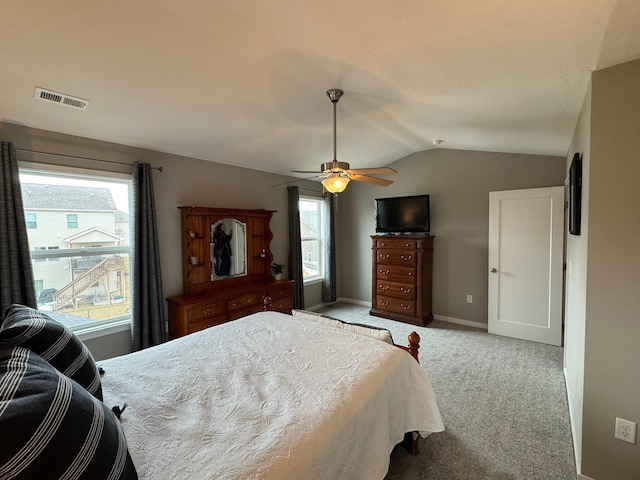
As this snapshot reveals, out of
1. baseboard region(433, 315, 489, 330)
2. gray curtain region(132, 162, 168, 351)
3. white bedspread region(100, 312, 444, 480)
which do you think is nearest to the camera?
white bedspread region(100, 312, 444, 480)

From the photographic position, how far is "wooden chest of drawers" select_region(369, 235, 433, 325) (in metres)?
4.57

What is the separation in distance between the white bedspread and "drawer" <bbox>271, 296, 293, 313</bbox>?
76.0 inches

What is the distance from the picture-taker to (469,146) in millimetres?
4168

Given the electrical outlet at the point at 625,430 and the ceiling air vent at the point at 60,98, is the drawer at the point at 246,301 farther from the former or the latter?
the electrical outlet at the point at 625,430

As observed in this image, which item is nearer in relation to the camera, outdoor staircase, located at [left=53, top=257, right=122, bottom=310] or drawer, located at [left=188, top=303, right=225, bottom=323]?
outdoor staircase, located at [left=53, top=257, right=122, bottom=310]

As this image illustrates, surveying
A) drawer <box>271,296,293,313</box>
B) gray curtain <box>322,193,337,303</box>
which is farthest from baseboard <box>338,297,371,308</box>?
drawer <box>271,296,293,313</box>

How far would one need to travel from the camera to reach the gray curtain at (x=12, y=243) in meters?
2.31

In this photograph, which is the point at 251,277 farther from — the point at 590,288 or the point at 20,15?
the point at 590,288

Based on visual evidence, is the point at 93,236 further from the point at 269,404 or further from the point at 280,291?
the point at 269,404

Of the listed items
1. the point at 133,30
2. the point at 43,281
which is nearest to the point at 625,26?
the point at 133,30

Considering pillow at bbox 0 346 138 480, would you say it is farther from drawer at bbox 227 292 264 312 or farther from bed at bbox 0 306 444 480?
drawer at bbox 227 292 264 312

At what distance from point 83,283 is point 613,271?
417cm

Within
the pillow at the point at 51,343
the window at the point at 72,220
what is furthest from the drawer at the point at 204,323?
the pillow at the point at 51,343

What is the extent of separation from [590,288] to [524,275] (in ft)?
8.37
